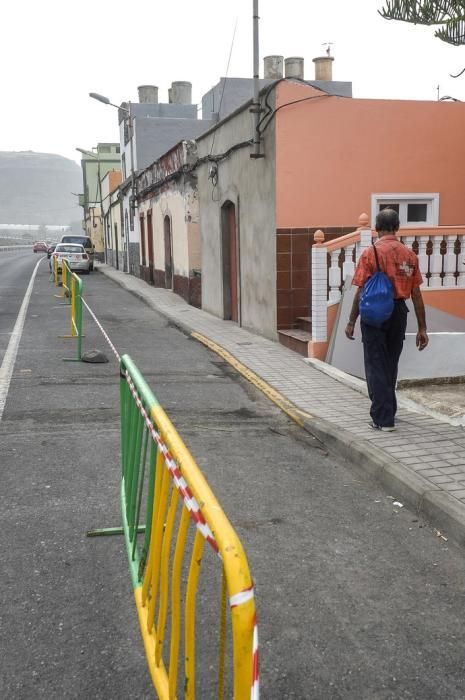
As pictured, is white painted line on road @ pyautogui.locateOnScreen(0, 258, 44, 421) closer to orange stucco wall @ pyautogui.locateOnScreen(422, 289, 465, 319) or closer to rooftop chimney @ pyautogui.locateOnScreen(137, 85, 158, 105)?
orange stucco wall @ pyautogui.locateOnScreen(422, 289, 465, 319)

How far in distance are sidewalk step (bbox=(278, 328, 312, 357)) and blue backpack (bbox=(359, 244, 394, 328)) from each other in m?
4.22

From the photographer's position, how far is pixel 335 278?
9836mm

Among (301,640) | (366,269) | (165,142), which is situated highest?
(165,142)

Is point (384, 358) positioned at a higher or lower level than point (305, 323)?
higher

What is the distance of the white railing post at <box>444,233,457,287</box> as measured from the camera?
9.81 metres

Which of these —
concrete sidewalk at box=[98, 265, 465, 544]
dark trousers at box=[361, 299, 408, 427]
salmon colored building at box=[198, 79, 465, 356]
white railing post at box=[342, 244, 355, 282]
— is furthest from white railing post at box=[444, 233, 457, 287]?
dark trousers at box=[361, 299, 408, 427]

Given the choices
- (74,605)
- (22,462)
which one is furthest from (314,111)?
(74,605)

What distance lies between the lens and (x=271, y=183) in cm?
1153

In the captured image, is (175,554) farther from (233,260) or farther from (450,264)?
(233,260)

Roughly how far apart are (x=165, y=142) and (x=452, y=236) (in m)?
31.2

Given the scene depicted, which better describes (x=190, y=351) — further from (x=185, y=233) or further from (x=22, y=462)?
(x=185, y=233)

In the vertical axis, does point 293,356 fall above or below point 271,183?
below

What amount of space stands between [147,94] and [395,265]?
46735 millimetres

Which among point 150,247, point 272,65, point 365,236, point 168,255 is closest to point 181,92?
point 272,65
